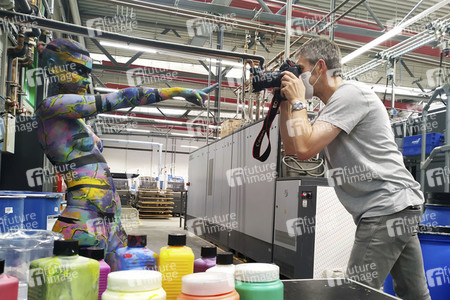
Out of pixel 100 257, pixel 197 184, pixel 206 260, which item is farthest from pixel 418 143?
pixel 100 257

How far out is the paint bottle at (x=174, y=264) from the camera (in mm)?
763

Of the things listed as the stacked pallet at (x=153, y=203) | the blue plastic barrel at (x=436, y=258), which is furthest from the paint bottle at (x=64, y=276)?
the stacked pallet at (x=153, y=203)

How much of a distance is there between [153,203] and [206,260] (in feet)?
32.4

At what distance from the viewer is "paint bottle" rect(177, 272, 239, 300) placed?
606 mm

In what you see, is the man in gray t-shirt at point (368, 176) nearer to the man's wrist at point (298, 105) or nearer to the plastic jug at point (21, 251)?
the man's wrist at point (298, 105)

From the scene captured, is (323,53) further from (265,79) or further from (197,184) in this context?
(197,184)

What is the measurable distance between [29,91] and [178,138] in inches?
489

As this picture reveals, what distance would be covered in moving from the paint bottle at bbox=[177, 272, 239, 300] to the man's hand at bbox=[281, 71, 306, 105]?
0.80 m

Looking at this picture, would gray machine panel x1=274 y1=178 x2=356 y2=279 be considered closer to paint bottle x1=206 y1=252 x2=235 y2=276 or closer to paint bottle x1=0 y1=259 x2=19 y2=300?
paint bottle x1=206 y1=252 x2=235 y2=276

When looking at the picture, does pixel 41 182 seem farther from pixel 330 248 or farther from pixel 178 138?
pixel 178 138

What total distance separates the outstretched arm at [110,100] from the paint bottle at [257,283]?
837 mm

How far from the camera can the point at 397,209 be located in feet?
4.11

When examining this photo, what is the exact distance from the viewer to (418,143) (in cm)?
493

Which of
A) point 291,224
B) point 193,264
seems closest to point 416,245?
point 193,264
